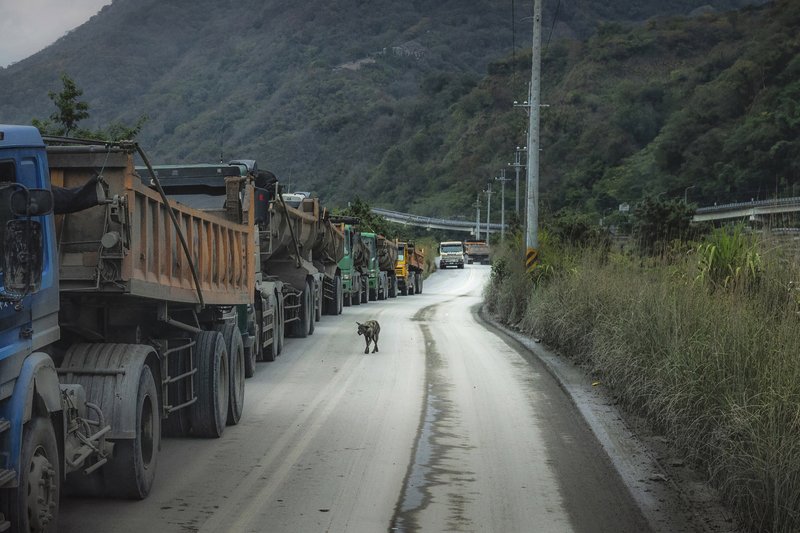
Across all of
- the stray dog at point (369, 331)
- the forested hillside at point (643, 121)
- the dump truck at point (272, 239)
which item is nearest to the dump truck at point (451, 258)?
the forested hillside at point (643, 121)

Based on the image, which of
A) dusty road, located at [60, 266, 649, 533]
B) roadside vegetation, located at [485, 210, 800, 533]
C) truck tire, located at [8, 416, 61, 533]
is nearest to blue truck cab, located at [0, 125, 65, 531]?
truck tire, located at [8, 416, 61, 533]

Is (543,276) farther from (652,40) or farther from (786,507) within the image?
(652,40)

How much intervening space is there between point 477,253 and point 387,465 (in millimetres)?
84485

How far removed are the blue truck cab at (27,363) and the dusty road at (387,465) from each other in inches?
44.7

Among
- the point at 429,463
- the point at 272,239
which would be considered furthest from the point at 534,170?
the point at 429,463

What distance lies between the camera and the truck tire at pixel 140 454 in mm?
5871

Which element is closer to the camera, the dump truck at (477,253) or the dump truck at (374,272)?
the dump truck at (374,272)

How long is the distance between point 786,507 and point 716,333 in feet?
10.1

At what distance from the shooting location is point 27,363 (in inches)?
173

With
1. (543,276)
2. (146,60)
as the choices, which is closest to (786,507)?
(543,276)

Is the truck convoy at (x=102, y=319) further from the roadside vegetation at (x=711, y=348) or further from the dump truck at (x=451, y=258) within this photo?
the dump truck at (x=451, y=258)

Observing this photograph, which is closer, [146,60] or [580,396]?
[580,396]

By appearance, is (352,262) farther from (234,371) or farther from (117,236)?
(117,236)

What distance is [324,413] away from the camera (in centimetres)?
968
